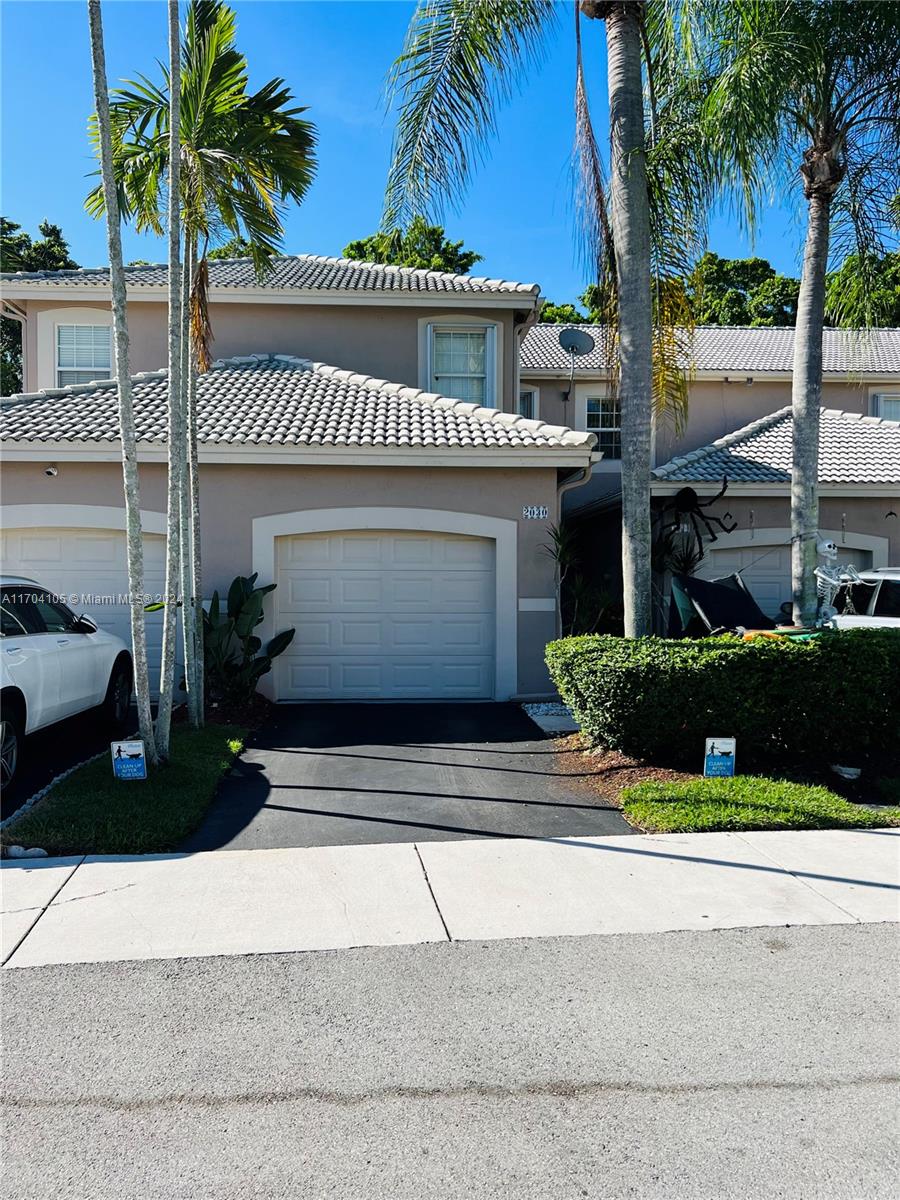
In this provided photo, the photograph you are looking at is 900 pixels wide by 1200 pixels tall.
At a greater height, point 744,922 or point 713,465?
point 713,465

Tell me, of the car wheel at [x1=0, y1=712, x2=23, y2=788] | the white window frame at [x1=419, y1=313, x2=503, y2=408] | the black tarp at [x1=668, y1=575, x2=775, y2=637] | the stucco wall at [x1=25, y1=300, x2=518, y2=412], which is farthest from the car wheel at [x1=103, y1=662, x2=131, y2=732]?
the white window frame at [x1=419, y1=313, x2=503, y2=408]

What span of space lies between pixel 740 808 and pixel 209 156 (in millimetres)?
7837

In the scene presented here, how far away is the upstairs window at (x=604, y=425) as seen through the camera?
64.0ft

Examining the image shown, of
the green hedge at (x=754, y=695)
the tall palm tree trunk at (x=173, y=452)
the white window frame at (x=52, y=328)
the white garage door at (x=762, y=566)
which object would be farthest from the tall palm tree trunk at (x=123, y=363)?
the white garage door at (x=762, y=566)

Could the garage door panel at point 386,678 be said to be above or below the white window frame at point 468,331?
below

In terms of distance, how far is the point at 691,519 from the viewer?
49.8 feet

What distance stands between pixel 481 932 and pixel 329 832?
84.5 inches

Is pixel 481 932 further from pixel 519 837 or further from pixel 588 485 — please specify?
pixel 588 485

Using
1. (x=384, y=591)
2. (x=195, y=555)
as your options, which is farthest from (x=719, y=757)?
(x=195, y=555)

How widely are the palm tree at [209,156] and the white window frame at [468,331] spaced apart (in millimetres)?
6135

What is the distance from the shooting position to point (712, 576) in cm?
1533

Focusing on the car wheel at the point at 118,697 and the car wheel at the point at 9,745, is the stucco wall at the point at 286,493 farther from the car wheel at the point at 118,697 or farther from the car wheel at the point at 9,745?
the car wheel at the point at 9,745

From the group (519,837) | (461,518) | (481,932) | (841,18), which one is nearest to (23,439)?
(461,518)

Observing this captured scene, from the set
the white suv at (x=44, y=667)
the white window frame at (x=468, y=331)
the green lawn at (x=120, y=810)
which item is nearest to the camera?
the green lawn at (x=120, y=810)
